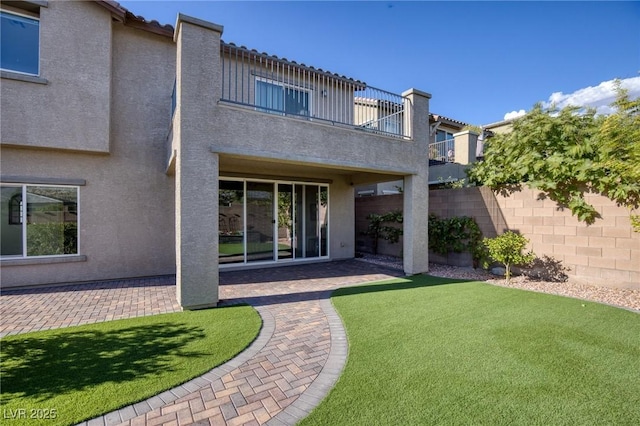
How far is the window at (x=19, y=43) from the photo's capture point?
8.22 m

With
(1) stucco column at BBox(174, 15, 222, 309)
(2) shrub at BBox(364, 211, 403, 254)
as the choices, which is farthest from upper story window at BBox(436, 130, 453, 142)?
(1) stucco column at BBox(174, 15, 222, 309)

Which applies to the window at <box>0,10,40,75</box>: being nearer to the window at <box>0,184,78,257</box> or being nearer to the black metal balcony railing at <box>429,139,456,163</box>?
the window at <box>0,184,78,257</box>

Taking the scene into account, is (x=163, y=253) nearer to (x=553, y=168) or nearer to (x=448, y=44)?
(x=553, y=168)

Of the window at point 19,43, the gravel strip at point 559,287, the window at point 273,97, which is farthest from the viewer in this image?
the window at point 273,97

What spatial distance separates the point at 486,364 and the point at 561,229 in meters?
6.76

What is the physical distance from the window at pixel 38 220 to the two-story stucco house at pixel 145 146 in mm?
29

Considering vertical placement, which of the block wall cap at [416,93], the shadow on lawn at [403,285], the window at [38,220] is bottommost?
the shadow on lawn at [403,285]

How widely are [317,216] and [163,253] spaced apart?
6.15 metres

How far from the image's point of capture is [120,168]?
948cm

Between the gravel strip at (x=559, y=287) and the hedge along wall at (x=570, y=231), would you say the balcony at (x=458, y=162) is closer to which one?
the hedge along wall at (x=570, y=231)

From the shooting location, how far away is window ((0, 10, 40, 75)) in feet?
27.0

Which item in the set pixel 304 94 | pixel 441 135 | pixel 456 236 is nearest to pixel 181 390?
pixel 456 236

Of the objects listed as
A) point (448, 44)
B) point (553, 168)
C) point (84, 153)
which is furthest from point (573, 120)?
point (84, 153)

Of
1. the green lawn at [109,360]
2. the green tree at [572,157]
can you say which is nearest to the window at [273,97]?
the green tree at [572,157]
